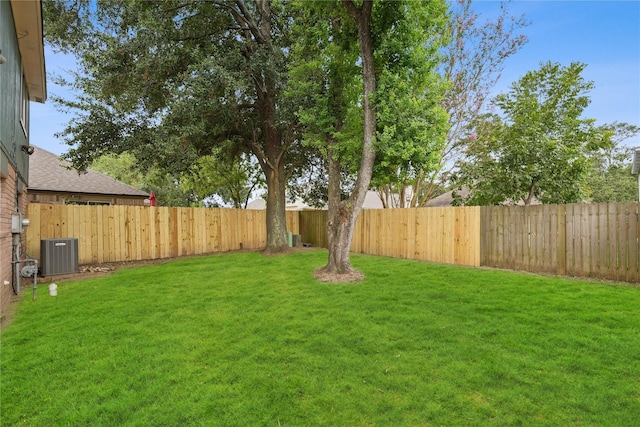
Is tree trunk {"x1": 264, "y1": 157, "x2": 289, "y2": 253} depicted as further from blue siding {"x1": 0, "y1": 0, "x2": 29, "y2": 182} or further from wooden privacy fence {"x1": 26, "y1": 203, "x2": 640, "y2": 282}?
blue siding {"x1": 0, "y1": 0, "x2": 29, "y2": 182}

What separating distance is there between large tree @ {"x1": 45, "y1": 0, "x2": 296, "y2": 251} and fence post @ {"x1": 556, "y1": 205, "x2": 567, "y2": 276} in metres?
7.23

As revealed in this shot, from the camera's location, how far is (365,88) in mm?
7328

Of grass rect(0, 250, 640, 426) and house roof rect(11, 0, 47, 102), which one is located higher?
house roof rect(11, 0, 47, 102)

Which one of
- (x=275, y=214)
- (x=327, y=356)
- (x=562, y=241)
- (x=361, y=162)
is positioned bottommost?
(x=327, y=356)

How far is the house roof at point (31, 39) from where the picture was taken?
598cm

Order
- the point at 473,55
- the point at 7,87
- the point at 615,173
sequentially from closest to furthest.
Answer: the point at 7,87 < the point at 473,55 < the point at 615,173

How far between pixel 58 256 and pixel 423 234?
9.09m

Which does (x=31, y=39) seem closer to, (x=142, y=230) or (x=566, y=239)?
(x=142, y=230)

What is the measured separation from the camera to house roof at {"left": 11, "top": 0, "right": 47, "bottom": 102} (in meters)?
5.98

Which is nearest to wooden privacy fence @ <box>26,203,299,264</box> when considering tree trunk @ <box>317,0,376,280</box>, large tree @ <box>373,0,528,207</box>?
large tree @ <box>373,0,528,207</box>

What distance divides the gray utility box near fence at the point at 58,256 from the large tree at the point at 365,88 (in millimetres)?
5672

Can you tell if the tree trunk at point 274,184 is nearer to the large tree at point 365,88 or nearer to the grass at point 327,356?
the large tree at point 365,88

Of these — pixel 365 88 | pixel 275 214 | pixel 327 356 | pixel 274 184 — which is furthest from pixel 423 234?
pixel 327 356

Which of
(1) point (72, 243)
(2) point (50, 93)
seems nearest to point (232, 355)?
(1) point (72, 243)
